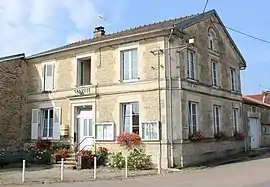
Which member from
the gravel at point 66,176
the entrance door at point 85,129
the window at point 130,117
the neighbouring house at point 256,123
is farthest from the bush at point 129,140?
the neighbouring house at point 256,123

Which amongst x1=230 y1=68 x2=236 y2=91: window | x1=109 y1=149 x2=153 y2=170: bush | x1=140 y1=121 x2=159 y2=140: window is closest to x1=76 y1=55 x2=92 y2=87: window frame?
x1=140 y1=121 x2=159 y2=140: window

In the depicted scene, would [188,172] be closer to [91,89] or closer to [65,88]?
[91,89]

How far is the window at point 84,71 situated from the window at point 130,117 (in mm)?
3201

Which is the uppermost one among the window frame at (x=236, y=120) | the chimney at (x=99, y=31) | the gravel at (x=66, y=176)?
the chimney at (x=99, y=31)

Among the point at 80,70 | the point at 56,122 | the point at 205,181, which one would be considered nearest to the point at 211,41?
the point at 80,70

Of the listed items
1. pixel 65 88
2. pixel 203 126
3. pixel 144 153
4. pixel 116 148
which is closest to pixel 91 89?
pixel 65 88

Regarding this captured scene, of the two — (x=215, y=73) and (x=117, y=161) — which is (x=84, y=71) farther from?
(x=215, y=73)

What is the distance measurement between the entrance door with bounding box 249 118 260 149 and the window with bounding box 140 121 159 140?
11.3 metres

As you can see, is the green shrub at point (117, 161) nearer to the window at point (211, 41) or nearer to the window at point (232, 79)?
the window at point (211, 41)

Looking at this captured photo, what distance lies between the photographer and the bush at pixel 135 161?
1556cm

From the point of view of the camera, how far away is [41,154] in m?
18.5

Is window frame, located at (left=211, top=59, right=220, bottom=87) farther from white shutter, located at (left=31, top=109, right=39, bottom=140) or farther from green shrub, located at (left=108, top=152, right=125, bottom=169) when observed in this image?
white shutter, located at (left=31, top=109, right=39, bottom=140)

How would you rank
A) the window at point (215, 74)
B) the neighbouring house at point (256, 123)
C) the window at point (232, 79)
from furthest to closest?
the neighbouring house at point (256, 123) → the window at point (232, 79) → the window at point (215, 74)

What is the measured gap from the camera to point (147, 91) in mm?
16531
